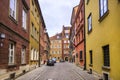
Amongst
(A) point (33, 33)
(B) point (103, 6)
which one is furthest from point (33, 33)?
(B) point (103, 6)

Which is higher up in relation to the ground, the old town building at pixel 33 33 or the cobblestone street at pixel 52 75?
the old town building at pixel 33 33

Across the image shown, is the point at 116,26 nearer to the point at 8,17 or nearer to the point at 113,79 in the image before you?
the point at 113,79

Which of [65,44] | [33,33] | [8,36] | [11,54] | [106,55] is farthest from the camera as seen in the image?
[65,44]

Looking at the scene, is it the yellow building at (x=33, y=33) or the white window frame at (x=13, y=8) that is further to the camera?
the yellow building at (x=33, y=33)

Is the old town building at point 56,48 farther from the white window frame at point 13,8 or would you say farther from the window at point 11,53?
the window at point 11,53

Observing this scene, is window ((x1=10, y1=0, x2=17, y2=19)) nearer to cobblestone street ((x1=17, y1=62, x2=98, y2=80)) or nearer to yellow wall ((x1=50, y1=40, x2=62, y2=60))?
cobblestone street ((x1=17, y1=62, x2=98, y2=80))

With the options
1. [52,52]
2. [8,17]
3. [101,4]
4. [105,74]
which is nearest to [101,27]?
[101,4]

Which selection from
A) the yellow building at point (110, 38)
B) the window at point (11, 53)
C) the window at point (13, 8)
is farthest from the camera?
the window at point (13, 8)

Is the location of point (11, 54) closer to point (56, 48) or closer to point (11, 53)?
point (11, 53)

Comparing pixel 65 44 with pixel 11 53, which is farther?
pixel 65 44

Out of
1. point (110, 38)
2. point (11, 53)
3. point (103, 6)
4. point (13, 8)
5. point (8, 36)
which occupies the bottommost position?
point (11, 53)

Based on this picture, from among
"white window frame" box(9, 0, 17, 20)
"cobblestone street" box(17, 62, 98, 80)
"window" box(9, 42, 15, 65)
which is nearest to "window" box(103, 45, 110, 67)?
"cobblestone street" box(17, 62, 98, 80)

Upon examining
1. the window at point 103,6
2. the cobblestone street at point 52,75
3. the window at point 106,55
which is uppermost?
the window at point 103,6

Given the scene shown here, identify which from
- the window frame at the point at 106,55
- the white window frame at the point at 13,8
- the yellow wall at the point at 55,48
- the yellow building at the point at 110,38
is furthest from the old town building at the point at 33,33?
the yellow wall at the point at 55,48
